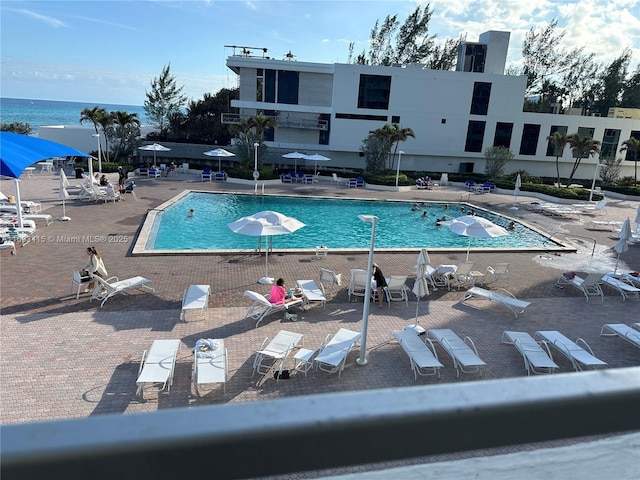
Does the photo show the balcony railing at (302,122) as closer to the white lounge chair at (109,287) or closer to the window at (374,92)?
the window at (374,92)

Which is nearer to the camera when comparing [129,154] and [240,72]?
[129,154]

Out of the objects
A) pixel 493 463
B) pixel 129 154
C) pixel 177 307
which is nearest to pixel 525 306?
pixel 177 307

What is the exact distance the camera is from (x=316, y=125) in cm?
4266

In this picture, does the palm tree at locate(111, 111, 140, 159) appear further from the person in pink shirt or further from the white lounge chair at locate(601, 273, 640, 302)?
the white lounge chair at locate(601, 273, 640, 302)

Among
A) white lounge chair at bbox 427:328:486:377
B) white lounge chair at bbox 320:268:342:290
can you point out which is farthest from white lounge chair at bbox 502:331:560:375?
white lounge chair at bbox 320:268:342:290

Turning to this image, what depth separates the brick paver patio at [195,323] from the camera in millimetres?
7520

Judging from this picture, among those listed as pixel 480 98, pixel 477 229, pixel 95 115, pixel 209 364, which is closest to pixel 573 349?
pixel 477 229

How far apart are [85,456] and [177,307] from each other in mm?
10759

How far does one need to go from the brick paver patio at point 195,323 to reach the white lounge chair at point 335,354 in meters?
0.21

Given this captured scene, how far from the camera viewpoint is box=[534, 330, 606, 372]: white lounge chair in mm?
8688

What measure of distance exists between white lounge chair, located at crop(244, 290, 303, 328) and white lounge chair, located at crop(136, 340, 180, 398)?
2.37m

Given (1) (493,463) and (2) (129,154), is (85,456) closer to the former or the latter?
(1) (493,463)

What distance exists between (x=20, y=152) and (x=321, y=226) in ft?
43.6

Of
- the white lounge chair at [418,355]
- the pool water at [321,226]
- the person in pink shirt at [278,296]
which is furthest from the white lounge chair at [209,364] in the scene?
the pool water at [321,226]
